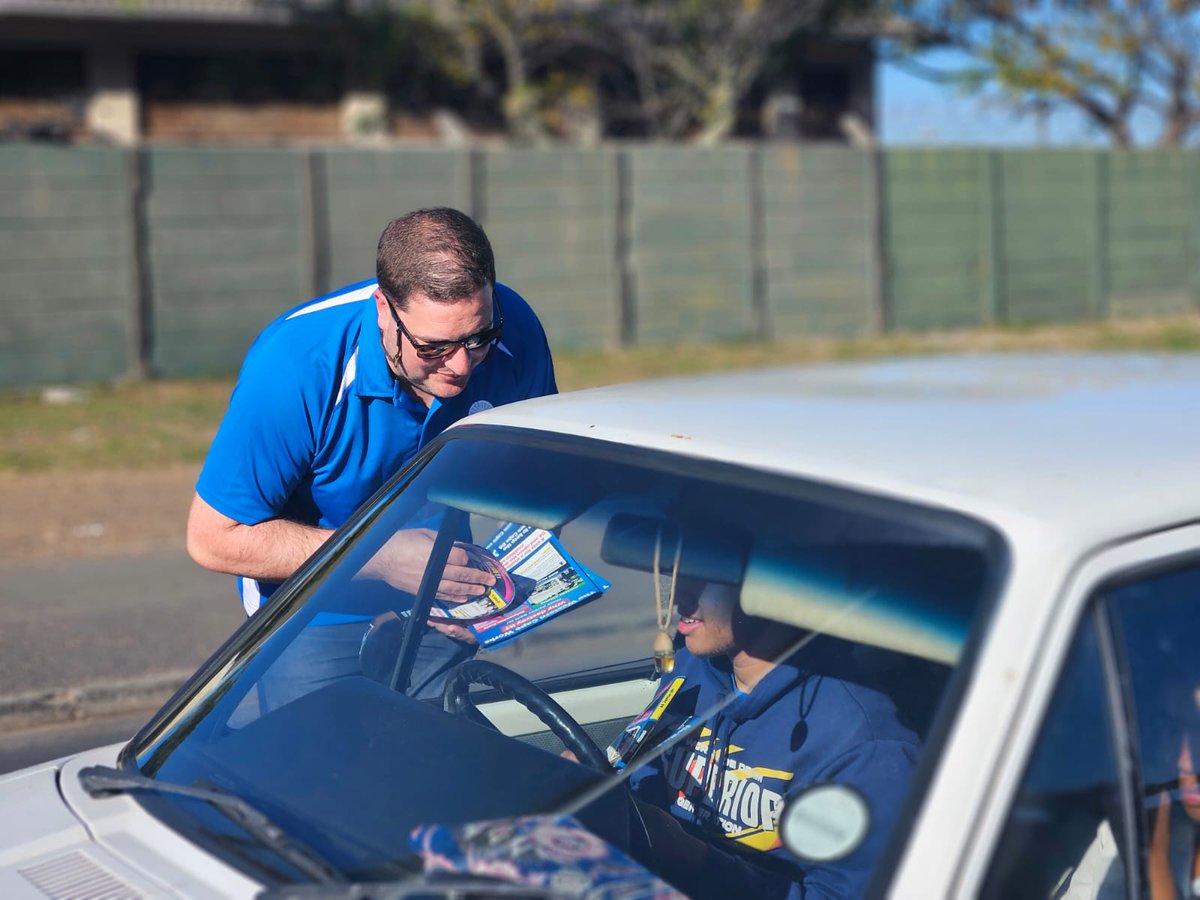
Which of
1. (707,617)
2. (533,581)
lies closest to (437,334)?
(533,581)

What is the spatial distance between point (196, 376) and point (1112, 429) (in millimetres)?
13087

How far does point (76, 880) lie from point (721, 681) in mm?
1037

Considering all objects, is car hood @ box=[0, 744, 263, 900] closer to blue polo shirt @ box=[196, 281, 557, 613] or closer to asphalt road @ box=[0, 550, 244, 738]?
blue polo shirt @ box=[196, 281, 557, 613]

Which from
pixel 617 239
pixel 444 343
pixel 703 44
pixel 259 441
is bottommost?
pixel 259 441

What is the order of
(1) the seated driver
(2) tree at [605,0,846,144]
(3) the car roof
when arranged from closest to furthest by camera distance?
(3) the car roof → (1) the seated driver → (2) tree at [605,0,846,144]

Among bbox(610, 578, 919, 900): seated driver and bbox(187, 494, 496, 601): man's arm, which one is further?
bbox(187, 494, 496, 601): man's arm

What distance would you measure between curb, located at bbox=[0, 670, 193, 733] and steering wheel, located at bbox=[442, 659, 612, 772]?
11.7 feet

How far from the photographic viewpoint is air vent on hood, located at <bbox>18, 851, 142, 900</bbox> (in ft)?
6.24

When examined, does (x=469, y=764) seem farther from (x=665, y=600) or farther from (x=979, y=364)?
(x=979, y=364)

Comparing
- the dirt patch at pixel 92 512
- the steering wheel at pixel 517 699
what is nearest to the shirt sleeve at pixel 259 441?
the steering wheel at pixel 517 699

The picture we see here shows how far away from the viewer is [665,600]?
8.00 ft


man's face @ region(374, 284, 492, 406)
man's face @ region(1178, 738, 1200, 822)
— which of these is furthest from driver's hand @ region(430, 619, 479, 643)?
man's face @ region(1178, 738, 1200, 822)

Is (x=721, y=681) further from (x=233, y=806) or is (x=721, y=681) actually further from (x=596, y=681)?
(x=233, y=806)

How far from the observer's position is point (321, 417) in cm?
314
